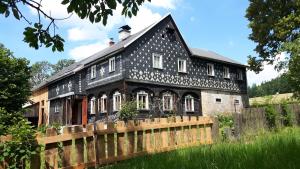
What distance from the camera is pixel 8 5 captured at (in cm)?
456

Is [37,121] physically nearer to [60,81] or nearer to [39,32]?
[60,81]

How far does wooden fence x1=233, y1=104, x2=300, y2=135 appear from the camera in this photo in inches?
472

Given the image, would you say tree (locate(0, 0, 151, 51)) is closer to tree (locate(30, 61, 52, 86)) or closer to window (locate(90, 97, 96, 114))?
window (locate(90, 97, 96, 114))

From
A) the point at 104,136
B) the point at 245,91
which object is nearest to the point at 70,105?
the point at 245,91

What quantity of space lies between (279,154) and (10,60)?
65.2 feet

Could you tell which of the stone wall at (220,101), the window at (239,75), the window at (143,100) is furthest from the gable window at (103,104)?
the window at (239,75)

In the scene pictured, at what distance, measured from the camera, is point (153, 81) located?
27.2 meters

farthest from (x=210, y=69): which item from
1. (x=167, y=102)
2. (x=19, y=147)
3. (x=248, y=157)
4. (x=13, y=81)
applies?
(x=248, y=157)

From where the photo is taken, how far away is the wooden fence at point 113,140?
6887mm

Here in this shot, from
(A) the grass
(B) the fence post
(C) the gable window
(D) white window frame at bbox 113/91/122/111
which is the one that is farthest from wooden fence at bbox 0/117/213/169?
(C) the gable window

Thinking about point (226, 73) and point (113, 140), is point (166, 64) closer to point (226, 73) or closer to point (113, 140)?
point (226, 73)

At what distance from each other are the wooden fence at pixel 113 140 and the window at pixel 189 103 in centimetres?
1802

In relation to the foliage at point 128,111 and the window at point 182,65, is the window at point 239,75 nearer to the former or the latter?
the window at point 182,65

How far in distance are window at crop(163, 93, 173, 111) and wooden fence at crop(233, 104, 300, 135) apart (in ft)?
43.1
